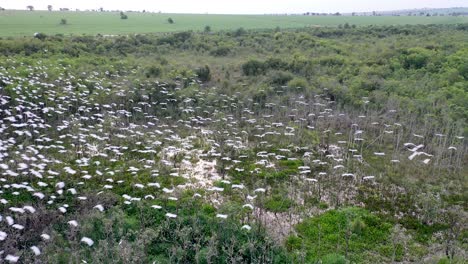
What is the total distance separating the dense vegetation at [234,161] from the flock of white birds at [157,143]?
0.07 m

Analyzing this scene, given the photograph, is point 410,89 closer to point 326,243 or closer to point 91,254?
point 326,243

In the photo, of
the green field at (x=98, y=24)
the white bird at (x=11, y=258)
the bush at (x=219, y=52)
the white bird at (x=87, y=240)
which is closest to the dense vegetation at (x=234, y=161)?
the white bird at (x=87, y=240)

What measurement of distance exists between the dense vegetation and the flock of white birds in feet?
0.24

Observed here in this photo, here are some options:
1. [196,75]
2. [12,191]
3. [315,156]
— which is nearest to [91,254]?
[12,191]

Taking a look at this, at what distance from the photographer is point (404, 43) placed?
34.5 m

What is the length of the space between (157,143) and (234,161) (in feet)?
9.45

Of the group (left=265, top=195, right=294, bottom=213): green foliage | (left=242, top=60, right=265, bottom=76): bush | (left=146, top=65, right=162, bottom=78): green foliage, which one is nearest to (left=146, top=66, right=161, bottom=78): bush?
(left=146, top=65, right=162, bottom=78): green foliage

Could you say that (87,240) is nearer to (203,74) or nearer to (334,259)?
(334,259)

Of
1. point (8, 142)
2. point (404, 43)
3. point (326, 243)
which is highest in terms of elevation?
point (404, 43)

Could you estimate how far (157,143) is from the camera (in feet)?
47.6

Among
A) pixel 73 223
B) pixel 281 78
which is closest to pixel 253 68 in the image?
pixel 281 78

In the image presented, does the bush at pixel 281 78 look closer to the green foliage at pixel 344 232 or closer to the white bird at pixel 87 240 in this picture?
the green foliage at pixel 344 232

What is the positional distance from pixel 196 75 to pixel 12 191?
51.0ft

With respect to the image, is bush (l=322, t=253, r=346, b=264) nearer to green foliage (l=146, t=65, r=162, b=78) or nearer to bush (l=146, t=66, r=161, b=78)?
green foliage (l=146, t=65, r=162, b=78)
